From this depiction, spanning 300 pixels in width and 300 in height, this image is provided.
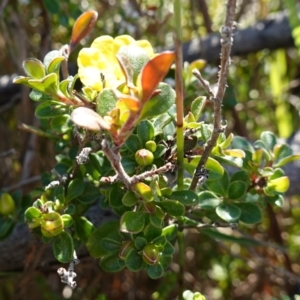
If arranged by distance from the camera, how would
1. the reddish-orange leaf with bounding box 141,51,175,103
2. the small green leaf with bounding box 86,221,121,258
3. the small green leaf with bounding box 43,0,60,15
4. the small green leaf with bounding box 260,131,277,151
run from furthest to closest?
1. the small green leaf with bounding box 43,0,60,15
2. the small green leaf with bounding box 260,131,277,151
3. the small green leaf with bounding box 86,221,121,258
4. the reddish-orange leaf with bounding box 141,51,175,103

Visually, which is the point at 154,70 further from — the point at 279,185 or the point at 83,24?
the point at 279,185

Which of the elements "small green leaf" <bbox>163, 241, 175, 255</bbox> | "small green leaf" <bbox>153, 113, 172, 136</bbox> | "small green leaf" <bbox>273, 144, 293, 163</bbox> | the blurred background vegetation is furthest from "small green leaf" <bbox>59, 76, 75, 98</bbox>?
the blurred background vegetation

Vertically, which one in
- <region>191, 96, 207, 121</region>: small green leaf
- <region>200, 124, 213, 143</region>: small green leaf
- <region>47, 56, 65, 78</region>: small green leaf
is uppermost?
<region>47, 56, 65, 78</region>: small green leaf

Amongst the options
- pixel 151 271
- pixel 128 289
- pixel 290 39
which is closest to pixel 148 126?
pixel 151 271

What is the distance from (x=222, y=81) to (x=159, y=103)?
64mm

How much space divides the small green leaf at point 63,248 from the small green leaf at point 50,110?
0.14m

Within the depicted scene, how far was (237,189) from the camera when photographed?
28.3 inches

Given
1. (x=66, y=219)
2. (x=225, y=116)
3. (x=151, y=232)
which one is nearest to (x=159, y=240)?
(x=151, y=232)

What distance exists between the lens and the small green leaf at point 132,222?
588 millimetres

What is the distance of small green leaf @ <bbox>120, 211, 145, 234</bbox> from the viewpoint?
588 millimetres

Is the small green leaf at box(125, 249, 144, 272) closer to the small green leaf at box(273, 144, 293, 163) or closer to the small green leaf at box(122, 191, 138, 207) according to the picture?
the small green leaf at box(122, 191, 138, 207)

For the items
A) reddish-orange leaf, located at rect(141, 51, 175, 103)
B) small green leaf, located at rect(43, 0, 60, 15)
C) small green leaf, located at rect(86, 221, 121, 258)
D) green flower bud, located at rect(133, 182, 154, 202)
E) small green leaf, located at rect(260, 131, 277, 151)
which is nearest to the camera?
reddish-orange leaf, located at rect(141, 51, 175, 103)

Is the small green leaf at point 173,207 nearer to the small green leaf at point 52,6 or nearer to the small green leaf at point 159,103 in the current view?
the small green leaf at point 159,103

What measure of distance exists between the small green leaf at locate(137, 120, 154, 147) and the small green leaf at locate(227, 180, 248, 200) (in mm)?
167
